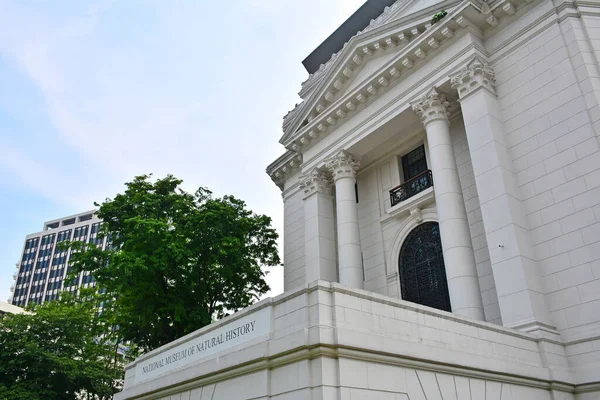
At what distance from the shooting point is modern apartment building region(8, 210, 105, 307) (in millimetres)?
113000

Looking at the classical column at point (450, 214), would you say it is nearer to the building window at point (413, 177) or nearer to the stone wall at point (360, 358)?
the building window at point (413, 177)

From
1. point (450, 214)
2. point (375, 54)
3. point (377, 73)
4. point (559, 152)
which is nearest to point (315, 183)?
Answer: point (377, 73)

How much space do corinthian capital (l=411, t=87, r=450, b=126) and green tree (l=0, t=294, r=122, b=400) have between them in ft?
67.8

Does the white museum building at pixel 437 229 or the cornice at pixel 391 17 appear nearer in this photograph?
the white museum building at pixel 437 229

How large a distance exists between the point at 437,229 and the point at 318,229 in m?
5.90

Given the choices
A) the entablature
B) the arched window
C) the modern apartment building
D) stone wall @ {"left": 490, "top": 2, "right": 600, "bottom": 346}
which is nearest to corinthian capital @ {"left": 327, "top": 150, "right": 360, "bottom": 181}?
the entablature

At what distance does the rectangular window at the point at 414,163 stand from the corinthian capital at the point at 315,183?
398 cm

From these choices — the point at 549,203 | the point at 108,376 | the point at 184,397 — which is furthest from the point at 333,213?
the point at 108,376

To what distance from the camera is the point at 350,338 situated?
9242mm

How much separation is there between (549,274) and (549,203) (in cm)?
230

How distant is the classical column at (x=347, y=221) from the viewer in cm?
A: 2134

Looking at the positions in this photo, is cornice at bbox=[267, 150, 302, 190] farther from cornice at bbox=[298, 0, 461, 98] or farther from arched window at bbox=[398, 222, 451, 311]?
arched window at bbox=[398, 222, 451, 311]

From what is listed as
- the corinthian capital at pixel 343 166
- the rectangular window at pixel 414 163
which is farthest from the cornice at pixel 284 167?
the rectangular window at pixel 414 163

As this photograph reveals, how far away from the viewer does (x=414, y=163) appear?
2352 centimetres
